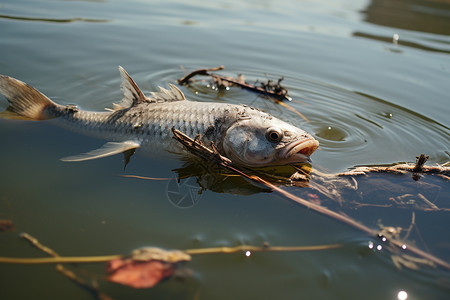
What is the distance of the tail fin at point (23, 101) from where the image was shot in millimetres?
4332

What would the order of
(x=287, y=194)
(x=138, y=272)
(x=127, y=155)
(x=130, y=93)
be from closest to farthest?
(x=138, y=272) < (x=287, y=194) < (x=127, y=155) < (x=130, y=93)

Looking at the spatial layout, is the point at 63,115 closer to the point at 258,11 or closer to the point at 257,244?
the point at 257,244

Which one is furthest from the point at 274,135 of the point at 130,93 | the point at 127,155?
the point at 130,93

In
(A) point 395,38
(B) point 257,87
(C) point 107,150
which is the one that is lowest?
(C) point 107,150

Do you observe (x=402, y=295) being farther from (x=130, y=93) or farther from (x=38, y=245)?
(x=130, y=93)

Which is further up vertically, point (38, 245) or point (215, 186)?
point (215, 186)

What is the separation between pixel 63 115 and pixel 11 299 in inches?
105

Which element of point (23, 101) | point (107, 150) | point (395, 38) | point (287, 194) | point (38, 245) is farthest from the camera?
point (395, 38)

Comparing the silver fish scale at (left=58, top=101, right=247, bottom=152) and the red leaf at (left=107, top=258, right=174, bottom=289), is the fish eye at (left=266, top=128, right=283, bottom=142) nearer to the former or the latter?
the silver fish scale at (left=58, top=101, right=247, bottom=152)

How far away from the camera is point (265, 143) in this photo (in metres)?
3.62

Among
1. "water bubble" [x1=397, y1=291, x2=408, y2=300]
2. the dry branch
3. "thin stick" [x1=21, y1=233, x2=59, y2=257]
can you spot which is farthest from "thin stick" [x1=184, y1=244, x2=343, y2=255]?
the dry branch

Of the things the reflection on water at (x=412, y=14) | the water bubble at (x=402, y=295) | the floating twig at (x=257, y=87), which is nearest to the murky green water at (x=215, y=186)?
the water bubble at (x=402, y=295)

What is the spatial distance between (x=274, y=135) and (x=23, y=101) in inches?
120

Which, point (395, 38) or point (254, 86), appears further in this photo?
point (395, 38)
